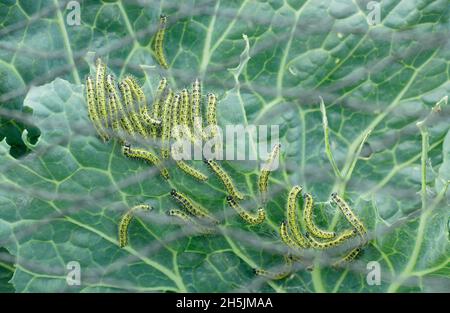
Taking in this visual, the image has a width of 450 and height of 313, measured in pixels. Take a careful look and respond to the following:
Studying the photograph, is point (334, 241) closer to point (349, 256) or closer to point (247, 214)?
point (349, 256)

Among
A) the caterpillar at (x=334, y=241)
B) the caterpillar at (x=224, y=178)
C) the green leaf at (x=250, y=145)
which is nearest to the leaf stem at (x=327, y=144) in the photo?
the green leaf at (x=250, y=145)

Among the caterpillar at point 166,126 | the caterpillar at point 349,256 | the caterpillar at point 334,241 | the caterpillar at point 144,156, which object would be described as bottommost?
the caterpillar at point 349,256

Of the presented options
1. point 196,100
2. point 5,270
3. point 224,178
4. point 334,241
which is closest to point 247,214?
point 224,178

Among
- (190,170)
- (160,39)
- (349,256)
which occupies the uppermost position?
(160,39)

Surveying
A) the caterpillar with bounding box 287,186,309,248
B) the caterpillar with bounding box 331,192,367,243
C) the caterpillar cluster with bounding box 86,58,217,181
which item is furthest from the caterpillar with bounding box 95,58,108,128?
the caterpillar with bounding box 331,192,367,243

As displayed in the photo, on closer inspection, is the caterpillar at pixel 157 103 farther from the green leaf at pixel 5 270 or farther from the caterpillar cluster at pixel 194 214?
the green leaf at pixel 5 270

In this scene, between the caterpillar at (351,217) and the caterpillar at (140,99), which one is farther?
the caterpillar at (140,99)
